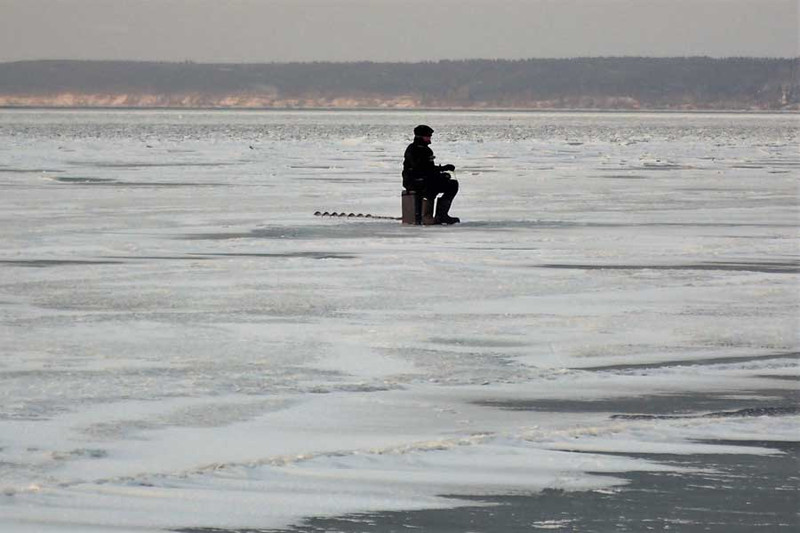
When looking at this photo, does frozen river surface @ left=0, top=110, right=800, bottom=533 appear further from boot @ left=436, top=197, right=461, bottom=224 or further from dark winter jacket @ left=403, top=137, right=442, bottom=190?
dark winter jacket @ left=403, top=137, right=442, bottom=190

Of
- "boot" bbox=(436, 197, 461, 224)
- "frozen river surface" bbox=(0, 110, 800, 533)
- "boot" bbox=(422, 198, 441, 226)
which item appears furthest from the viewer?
"boot" bbox=(436, 197, 461, 224)

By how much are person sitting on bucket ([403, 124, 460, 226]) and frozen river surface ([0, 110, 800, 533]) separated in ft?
2.04

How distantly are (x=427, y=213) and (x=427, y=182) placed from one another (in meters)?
0.35

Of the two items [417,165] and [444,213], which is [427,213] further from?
[417,165]

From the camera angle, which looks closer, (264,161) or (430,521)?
(430,521)

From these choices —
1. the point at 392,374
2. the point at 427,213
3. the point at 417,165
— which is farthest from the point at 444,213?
the point at 392,374

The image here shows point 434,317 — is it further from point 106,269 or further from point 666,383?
point 106,269

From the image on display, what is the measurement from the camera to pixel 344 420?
21.2ft

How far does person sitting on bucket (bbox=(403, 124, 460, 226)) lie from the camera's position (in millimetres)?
18141

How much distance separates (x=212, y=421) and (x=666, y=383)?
2.11 meters

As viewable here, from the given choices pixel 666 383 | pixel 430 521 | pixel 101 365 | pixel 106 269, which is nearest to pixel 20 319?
pixel 101 365

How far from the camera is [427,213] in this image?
18.1m

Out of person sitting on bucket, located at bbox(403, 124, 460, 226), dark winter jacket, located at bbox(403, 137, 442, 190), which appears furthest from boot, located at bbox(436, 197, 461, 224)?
dark winter jacket, located at bbox(403, 137, 442, 190)

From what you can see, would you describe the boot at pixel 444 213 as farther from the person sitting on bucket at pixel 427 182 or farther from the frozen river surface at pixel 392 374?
the frozen river surface at pixel 392 374
